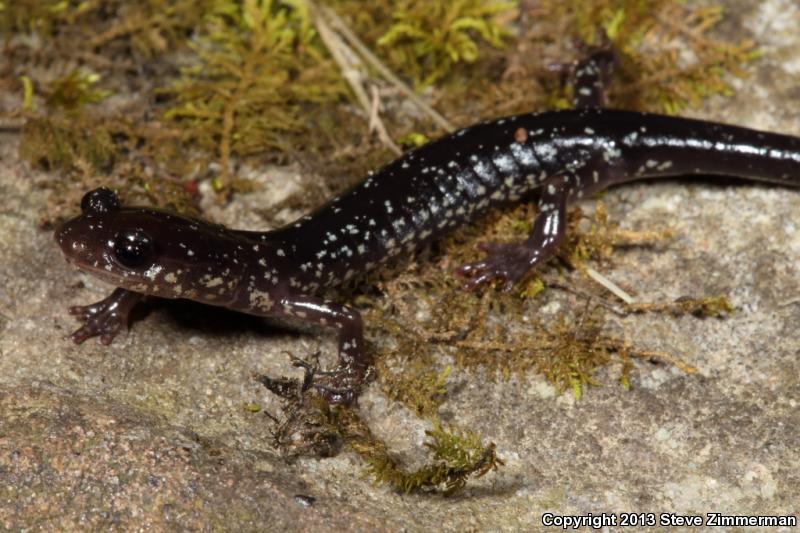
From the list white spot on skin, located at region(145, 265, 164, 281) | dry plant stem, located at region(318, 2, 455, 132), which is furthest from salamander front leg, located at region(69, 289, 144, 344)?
dry plant stem, located at region(318, 2, 455, 132)

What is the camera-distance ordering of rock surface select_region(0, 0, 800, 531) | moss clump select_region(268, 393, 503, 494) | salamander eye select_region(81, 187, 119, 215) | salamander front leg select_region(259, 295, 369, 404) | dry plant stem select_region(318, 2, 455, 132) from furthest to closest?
1. dry plant stem select_region(318, 2, 455, 132)
2. salamander front leg select_region(259, 295, 369, 404)
3. salamander eye select_region(81, 187, 119, 215)
4. moss clump select_region(268, 393, 503, 494)
5. rock surface select_region(0, 0, 800, 531)

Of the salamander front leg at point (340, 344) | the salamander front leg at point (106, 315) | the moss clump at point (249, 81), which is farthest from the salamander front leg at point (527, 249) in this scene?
the salamander front leg at point (106, 315)

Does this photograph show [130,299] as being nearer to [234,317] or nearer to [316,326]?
[234,317]

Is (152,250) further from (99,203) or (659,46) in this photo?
(659,46)

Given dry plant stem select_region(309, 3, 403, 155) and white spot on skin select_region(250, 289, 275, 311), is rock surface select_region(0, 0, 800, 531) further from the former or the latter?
dry plant stem select_region(309, 3, 403, 155)

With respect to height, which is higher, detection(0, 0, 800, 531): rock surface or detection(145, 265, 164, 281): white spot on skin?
detection(145, 265, 164, 281): white spot on skin

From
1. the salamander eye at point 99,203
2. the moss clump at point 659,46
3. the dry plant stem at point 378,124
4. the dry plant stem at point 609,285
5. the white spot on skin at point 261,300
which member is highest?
the moss clump at point 659,46

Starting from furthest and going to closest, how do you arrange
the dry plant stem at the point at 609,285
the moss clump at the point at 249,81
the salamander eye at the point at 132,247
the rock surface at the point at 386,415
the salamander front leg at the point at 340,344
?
the moss clump at the point at 249,81 → the dry plant stem at the point at 609,285 → the salamander front leg at the point at 340,344 → the salamander eye at the point at 132,247 → the rock surface at the point at 386,415

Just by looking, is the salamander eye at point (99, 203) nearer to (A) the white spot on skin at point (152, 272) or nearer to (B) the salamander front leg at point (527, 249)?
(A) the white spot on skin at point (152, 272)
